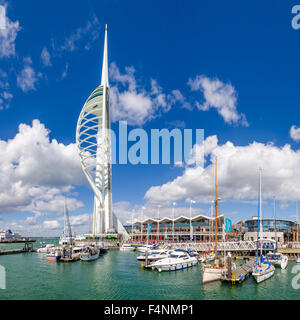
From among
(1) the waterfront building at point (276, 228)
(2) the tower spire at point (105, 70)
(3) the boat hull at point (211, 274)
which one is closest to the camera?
(3) the boat hull at point (211, 274)

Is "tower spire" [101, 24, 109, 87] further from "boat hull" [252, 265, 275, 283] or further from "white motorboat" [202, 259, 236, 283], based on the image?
"white motorboat" [202, 259, 236, 283]

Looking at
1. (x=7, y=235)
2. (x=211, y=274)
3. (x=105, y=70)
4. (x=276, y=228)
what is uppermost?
(x=105, y=70)

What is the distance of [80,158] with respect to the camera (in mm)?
102562

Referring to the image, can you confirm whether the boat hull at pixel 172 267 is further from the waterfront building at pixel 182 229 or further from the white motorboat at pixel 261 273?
the waterfront building at pixel 182 229

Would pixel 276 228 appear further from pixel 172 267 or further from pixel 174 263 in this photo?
pixel 172 267

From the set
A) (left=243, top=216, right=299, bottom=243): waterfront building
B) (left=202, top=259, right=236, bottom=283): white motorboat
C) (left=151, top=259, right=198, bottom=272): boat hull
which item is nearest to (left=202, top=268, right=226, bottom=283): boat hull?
(left=202, top=259, right=236, bottom=283): white motorboat

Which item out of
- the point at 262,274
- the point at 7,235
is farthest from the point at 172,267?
the point at 7,235

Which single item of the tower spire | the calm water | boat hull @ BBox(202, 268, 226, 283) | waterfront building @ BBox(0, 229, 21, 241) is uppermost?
the tower spire

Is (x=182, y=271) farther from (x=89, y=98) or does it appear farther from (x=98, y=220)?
(x=89, y=98)

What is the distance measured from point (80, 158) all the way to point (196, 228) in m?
49.2

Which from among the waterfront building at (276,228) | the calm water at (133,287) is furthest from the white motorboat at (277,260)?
the waterfront building at (276,228)

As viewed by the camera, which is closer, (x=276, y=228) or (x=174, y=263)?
(x=174, y=263)

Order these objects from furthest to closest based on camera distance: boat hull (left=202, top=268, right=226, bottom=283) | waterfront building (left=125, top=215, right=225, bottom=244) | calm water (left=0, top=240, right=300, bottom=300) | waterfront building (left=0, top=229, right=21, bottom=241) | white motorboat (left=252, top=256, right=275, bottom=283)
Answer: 1. waterfront building (left=0, top=229, right=21, bottom=241)
2. waterfront building (left=125, top=215, right=225, bottom=244)
3. white motorboat (left=252, top=256, right=275, bottom=283)
4. boat hull (left=202, top=268, right=226, bottom=283)
5. calm water (left=0, top=240, right=300, bottom=300)
